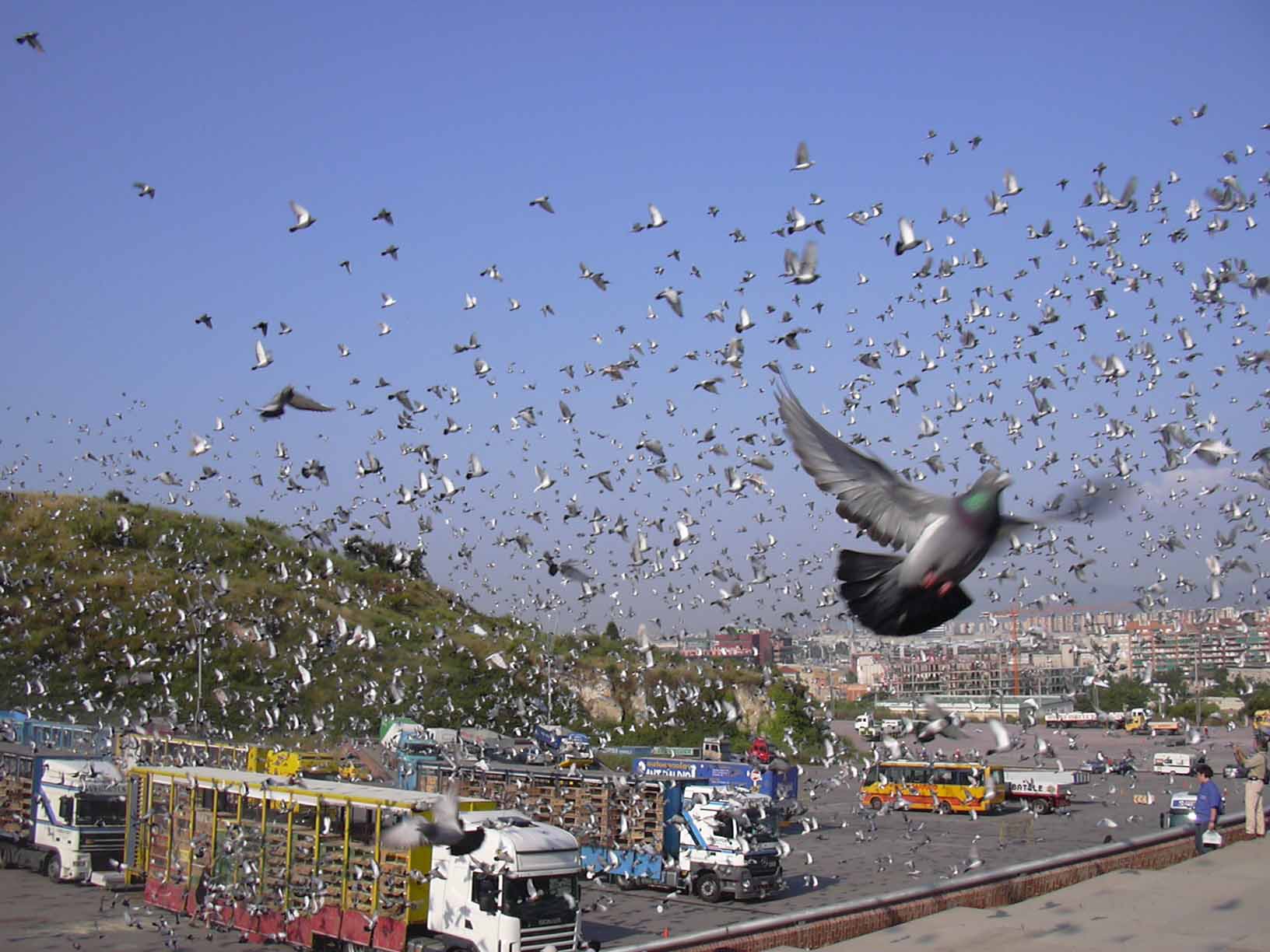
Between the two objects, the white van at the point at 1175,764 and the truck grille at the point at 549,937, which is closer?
the truck grille at the point at 549,937

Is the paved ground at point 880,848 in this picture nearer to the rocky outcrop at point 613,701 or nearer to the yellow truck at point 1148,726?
the rocky outcrop at point 613,701

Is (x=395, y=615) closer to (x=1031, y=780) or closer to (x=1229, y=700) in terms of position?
(x=1031, y=780)

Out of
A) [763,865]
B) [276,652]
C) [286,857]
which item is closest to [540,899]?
[286,857]

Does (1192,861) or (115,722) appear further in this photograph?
(115,722)

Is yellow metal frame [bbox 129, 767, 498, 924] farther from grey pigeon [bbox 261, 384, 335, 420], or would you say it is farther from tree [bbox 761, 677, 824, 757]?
tree [bbox 761, 677, 824, 757]

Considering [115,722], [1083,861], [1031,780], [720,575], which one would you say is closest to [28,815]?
[720,575]

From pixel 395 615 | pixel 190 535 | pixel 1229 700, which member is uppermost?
pixel 190 535

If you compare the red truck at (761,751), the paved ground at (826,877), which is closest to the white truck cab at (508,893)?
the paved ground at (826,877)
